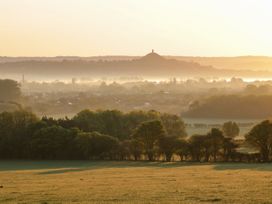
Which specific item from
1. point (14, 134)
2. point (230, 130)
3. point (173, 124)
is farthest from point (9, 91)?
point (14, 134)

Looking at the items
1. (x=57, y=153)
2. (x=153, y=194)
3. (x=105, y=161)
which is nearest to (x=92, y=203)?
(x=153, y=194)

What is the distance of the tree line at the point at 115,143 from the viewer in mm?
58688

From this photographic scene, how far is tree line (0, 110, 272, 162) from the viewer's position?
193 feet

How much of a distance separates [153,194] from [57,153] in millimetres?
38055

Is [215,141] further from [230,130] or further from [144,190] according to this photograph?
[144,190]

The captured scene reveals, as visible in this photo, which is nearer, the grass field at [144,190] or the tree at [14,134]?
the grass field at [144,190]

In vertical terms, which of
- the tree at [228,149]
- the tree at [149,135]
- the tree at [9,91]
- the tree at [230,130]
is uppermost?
the tree at [9,91]

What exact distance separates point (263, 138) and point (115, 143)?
15.4 meters

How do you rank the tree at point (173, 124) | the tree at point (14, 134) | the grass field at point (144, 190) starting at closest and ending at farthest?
the grass field at point (144, 190)
the tree at point (14, 134)
the tree at point (173, 124)

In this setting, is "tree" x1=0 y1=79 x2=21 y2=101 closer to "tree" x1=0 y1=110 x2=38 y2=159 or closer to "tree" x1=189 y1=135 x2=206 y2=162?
"tree" x1=0 y1=110 x2=38 y2=159

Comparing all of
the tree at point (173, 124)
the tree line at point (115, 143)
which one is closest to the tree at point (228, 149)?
the tree line at point (115, 143)

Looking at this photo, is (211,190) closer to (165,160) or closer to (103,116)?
(165,160)

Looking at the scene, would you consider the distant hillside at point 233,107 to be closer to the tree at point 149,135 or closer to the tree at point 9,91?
the tree at point 9,91

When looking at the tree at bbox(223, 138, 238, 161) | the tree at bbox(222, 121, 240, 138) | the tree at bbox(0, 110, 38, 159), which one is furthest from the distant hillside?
the tree at bbox(223, 138, 238, 161)
